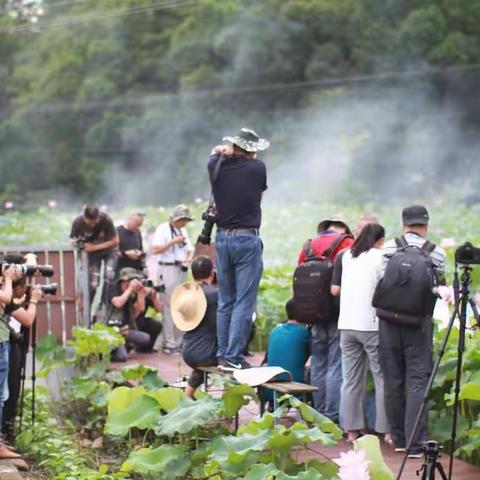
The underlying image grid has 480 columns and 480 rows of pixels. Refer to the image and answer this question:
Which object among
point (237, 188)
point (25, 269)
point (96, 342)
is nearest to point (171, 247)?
point (96, 342)

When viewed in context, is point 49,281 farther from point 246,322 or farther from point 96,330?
Answer: point 246,322

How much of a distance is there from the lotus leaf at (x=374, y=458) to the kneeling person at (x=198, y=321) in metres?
3.07

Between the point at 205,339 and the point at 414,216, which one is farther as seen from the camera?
the point at 205,339

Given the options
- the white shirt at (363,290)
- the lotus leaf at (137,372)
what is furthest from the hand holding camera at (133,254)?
the white shirt at (363,290)

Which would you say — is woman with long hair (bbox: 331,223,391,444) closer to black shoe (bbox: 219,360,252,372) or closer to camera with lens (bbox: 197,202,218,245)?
black shoe (bbox: 219,360,252,372)

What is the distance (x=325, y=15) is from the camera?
149ft

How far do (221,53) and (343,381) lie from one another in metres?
41.1

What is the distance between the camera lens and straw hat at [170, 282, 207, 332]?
387 inches

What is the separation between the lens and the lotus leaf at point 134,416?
9117 millimetres

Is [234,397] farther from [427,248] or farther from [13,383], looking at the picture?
[13,383]

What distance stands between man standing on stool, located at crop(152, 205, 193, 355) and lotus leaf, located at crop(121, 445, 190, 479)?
5.43 m

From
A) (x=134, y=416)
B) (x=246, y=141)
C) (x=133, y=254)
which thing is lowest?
(x=134, y=416)

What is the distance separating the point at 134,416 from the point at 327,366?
1.61 metres

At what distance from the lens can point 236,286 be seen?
9.41m
